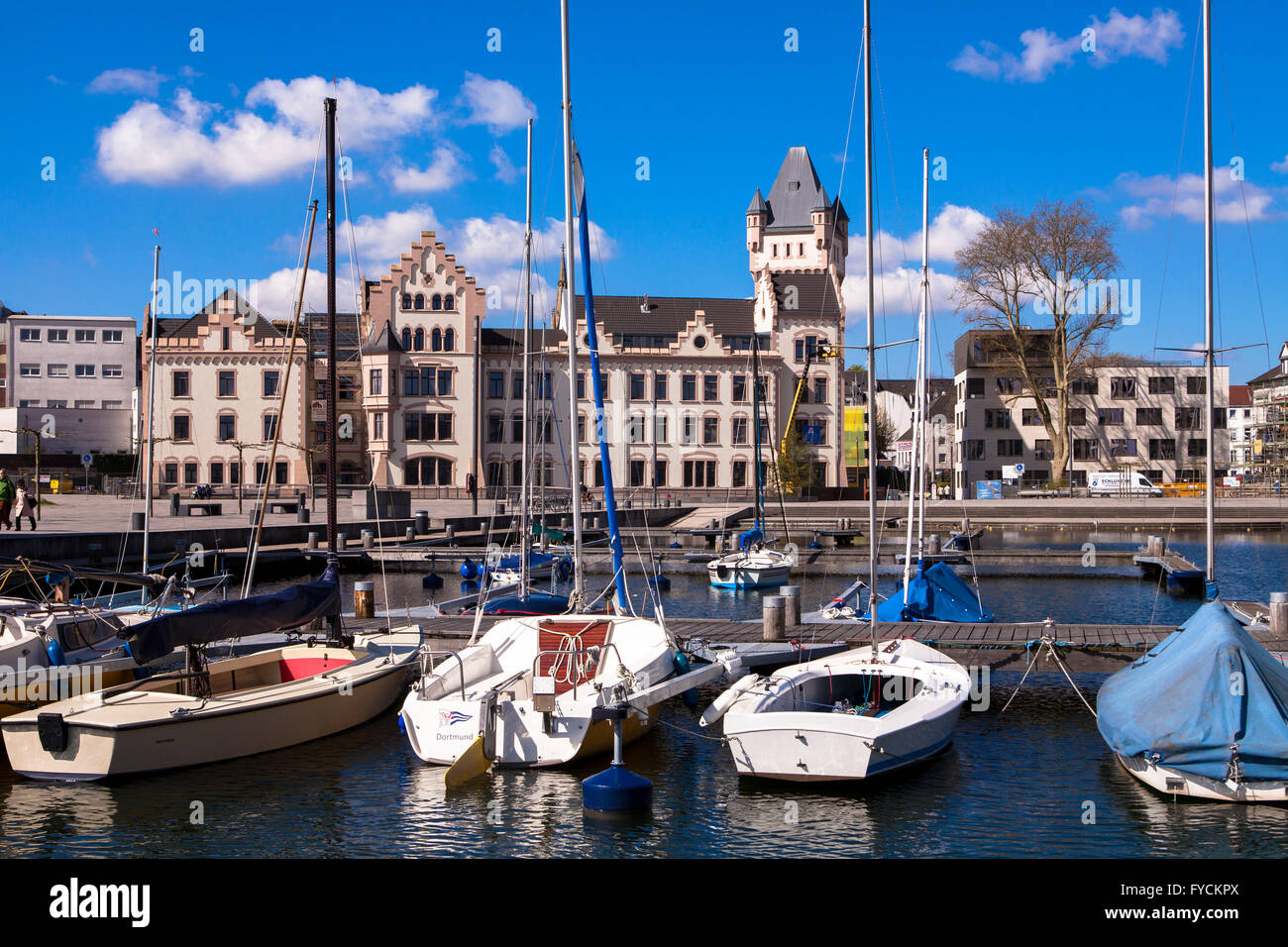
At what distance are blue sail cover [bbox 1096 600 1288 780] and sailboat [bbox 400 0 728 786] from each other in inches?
240

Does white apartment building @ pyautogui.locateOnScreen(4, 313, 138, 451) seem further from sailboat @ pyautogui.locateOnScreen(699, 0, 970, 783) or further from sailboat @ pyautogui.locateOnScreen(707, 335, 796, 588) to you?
sailboat @ pyautogui.locateOnScreen(699, 0, 970, 783)

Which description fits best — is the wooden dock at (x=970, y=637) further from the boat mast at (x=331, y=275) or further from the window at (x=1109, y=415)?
the window at (x=1109, y=415)

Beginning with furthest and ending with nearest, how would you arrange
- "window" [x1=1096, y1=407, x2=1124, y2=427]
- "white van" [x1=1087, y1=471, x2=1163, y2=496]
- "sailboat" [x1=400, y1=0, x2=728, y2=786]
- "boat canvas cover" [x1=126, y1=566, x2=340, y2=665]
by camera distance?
1. "window" [x1=1096, y1=407, x2=1124, y2=427]
2. "white van" [x1=1087, y1=471, x2=1163, y2=496]
3. "boat canvas cover" [x1=126, y1=566, x2=340, y2=665]
4. "sailboat" [x1=400, y1=0, x2=728, y2=786]

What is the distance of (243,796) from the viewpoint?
15.2 m

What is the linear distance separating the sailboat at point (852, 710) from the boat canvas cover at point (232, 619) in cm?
763

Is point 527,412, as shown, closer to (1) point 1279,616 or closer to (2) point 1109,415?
(1) point 1279,616

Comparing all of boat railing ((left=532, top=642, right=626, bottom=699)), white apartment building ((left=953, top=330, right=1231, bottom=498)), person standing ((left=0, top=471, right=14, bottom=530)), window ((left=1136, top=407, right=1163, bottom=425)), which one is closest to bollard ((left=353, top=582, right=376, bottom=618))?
boat railing ((left=532, top=642, right=626, bottom=699))

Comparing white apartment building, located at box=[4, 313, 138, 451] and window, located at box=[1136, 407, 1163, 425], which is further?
white apartment building, located at box=[4, 313, 138, 451]

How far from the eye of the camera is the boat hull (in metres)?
13.9

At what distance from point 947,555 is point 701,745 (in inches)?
1037

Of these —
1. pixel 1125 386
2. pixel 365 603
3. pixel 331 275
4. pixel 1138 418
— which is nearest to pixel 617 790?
pixel 365 603

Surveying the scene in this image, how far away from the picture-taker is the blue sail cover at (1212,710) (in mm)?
13859

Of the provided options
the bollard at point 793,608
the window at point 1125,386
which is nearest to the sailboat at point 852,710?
the bollard at point 793,608
